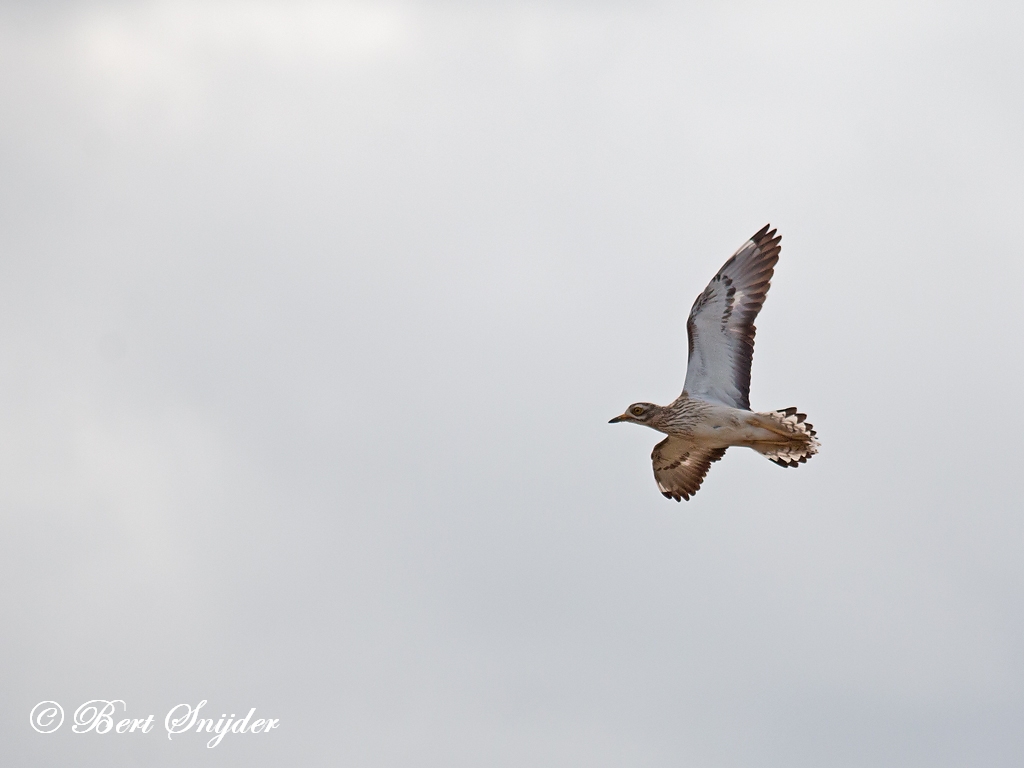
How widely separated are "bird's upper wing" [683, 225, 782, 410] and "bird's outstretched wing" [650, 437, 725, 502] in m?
1.71

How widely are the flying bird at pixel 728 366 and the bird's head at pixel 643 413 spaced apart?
0.06 ft

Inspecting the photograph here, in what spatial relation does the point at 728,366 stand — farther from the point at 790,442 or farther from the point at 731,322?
the point at 790,442

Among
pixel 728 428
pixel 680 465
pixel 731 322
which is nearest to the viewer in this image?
pixel 728 428

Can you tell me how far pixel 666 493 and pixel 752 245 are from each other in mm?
5420

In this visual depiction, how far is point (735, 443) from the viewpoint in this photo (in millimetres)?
27438

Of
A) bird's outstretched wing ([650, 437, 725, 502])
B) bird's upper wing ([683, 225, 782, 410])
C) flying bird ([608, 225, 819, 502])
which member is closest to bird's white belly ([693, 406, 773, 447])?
flying bird ([608, 225, 819, 502])

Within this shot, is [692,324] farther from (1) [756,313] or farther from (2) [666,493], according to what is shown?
(2) [666,493]

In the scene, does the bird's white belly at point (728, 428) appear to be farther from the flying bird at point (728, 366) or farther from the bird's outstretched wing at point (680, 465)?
the bird's outstretched wing at point (680, 465)

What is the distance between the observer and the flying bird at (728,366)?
27078 millimetres

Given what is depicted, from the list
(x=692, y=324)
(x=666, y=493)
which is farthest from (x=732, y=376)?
(x=666, y=493)

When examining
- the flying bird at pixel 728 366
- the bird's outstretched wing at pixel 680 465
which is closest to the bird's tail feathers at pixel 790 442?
the flying bird at pixel 728 366

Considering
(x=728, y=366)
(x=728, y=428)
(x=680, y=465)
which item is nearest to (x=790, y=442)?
(x=728, y=428)

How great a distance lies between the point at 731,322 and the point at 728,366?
2.71 feet

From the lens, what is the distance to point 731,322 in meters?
27.3
